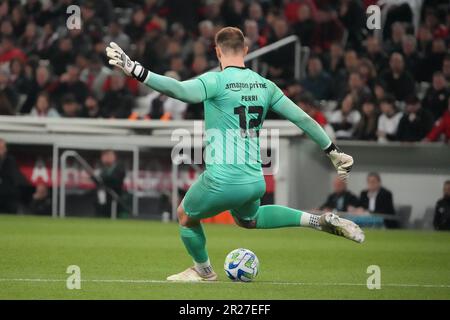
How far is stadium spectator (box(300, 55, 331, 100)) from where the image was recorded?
2111 cm

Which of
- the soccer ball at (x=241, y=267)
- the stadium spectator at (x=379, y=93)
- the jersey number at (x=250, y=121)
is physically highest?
the stadium spectator at (x=379, y=93)

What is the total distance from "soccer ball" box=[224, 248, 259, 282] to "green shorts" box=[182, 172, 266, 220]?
1.74ft

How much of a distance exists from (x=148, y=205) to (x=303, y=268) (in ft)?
27.2

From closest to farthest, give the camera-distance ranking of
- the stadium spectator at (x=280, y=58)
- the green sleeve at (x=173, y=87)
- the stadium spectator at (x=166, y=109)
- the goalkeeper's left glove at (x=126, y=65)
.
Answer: the goalkeeper's left glove at (x=126, y=65) < the green sleeve at (x=173, y=87) < the stadium spectator at (x=166, y=109) < the stadium spectator at (x=280, y=58)

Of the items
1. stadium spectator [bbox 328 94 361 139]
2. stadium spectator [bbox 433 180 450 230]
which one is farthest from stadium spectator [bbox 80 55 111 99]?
stadium spectator [bbox 433 180 450 230]

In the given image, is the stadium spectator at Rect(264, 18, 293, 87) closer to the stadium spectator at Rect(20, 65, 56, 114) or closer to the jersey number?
the stadium spectator at Rect(20, 65, 56, 114)

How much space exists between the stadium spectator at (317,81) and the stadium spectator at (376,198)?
314 cm

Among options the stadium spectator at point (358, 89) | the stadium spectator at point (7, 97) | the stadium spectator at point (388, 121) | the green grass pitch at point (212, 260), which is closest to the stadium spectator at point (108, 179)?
the green grass pitch at point (212, 260)

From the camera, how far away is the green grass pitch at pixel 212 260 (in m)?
9.19

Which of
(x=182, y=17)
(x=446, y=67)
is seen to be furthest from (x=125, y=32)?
(x=446, y=67)

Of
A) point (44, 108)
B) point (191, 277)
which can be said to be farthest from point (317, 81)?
point (191, 277)

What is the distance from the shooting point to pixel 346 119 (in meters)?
19.6

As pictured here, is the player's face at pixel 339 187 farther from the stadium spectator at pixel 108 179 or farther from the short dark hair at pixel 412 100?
the stadium spectator at pixel 108 179

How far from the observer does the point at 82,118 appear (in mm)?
21391
